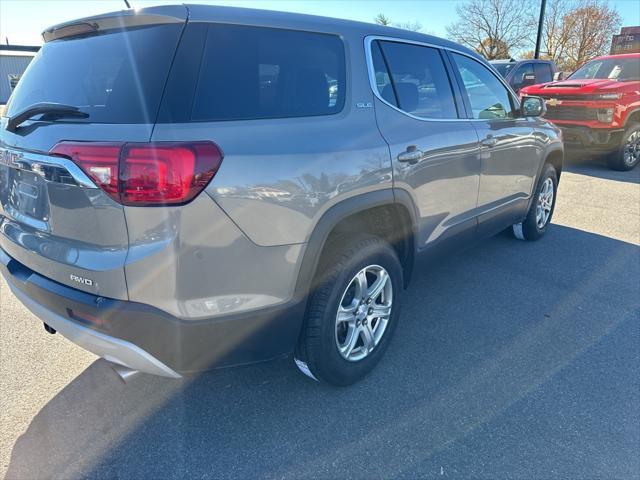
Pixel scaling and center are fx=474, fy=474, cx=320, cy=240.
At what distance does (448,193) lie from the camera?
3156 mm

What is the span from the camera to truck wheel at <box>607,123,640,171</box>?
28.1ft

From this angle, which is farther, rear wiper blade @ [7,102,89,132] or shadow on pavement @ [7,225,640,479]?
shadow on pavement @ [7,225,640,479]

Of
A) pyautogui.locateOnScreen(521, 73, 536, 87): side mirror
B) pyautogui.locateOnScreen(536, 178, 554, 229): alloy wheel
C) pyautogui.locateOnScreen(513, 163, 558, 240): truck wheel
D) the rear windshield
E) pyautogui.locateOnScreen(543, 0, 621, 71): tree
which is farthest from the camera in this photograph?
pyautogui.locateOnScreen(543, 0, 621, 71): tree

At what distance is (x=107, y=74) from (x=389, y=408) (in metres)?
2.11

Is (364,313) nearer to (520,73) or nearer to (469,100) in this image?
(469,100)

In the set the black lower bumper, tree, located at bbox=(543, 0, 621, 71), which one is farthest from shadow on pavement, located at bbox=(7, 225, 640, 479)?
tree, located at bbox=(543, 0, 621, 71)

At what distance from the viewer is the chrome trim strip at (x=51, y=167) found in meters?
1.82

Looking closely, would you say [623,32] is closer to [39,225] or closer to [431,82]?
[431,82]

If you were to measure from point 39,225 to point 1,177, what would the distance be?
532 millimetres

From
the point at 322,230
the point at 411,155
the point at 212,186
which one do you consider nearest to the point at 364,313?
the point at 322,230

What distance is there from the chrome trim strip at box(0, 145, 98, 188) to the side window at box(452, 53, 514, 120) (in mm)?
2763

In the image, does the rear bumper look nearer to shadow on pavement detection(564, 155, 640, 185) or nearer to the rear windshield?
the rear windshield

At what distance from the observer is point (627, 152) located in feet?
28.6

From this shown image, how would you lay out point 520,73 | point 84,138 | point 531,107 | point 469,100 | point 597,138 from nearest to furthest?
point 84,138, point 469,100, point 531,107, point 597,138, point 520,73
